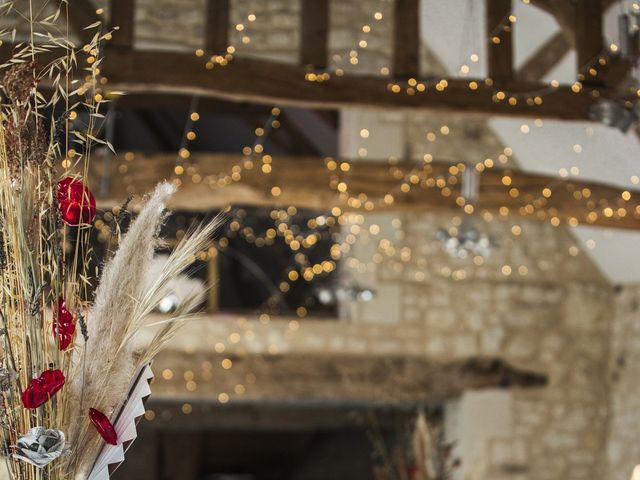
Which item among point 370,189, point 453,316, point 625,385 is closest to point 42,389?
point 370,189

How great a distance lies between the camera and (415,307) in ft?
26.5

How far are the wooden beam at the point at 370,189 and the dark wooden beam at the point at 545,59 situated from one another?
0.71 m

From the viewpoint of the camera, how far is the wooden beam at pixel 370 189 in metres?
6.24

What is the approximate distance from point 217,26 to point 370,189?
1647 millimetres

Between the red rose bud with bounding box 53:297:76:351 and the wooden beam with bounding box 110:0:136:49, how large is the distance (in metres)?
3.57

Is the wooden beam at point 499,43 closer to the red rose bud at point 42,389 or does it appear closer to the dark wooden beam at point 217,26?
the dark wooden beam at point 217,26

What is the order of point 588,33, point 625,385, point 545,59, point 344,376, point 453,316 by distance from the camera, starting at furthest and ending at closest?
point 625,385 < point 453,316 < point 344,376 < point 545,59 < point 588,33

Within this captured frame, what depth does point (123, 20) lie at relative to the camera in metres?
5.00

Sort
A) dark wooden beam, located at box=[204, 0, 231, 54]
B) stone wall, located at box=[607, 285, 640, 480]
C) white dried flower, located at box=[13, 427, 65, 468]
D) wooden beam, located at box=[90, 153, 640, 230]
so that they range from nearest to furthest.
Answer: white dried flower, located at box=[13, 427, 65, 468] < dark wooden beam, located at box=[204, 0, 231, 54] < wooden beam, located at box=[90, 153, 640, 230] < stone wall, located at box=[607, 285, 640, 480]

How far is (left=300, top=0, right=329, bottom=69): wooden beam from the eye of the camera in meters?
5.19

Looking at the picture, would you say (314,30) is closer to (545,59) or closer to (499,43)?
(499,43)

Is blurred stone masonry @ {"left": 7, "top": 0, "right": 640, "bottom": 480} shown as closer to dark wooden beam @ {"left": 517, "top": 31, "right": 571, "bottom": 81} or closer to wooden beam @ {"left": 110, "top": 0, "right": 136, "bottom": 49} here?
dark wooden beam @ {"left": 517, "top": 31, "right": 571, "bottom": 81}

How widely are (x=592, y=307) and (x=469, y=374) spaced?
1.20 metres

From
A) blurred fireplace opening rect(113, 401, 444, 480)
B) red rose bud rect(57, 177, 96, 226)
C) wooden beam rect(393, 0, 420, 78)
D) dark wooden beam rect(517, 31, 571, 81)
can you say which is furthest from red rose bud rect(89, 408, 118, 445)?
blurred fireplace opening rect(113, 401, 444, 480)
